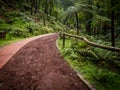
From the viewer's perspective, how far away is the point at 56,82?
489cm

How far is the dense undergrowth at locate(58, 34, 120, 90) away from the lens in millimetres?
4926

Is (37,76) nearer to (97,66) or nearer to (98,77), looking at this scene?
(98,77)

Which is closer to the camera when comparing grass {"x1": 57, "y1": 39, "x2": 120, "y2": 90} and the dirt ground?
the dirt ground

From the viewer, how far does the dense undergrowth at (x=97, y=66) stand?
493cm

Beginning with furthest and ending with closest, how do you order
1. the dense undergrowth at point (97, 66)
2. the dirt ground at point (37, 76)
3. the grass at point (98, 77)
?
the dense undergrowth at point (97, 66) < the grass at point (98, 77) < the dirt ground at point (37, 76)

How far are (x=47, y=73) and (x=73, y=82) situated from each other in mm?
1164

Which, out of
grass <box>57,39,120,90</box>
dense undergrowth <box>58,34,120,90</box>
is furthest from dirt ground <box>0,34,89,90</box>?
dense undergrowth <box>58,34,120,90</box>

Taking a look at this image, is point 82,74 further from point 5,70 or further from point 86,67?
point 5,70

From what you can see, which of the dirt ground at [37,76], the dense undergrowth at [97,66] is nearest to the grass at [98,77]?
the dense undergrowth at [97,66]

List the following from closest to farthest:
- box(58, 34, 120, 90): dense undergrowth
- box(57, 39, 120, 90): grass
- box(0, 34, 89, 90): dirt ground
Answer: box(0, 34, 89, 90): dirt ground, box(57, 39, 120, 90): grass, box(58, 34, 120, 90): dense undergrowth

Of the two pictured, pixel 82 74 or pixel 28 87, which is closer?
pixel 28 87

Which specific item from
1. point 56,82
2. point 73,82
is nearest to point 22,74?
point 56,82

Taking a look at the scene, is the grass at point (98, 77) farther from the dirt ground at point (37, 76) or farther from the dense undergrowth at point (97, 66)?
the dirt ground at point (37, 76)

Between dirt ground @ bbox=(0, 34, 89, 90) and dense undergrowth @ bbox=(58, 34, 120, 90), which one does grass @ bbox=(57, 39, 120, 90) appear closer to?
dense undergrowth @ bbox=(58, 34, 120, 90)
